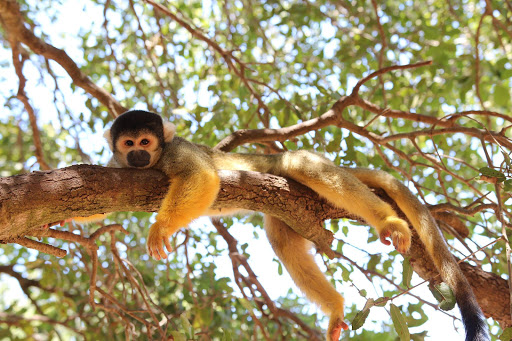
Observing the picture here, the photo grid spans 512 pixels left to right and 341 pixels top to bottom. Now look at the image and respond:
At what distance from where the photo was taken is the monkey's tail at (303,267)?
4.59 m

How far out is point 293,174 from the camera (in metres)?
4.38

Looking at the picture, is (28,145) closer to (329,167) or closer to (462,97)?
(329,167)

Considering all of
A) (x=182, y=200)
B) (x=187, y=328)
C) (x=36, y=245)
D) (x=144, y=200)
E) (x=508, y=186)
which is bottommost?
(x=187, y=328)

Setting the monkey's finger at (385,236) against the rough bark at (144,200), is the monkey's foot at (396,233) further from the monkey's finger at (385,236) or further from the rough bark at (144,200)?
the rough bark at (144,200)

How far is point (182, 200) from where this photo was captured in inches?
145

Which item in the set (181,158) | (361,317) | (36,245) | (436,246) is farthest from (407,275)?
(36,245)

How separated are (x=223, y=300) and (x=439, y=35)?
471 cm

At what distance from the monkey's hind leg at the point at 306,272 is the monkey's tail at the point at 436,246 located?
100cm

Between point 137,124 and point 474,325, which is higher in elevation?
point 137,124

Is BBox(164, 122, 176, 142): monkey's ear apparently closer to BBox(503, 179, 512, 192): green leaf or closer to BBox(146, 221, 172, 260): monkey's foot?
BBox(146, 221, 172, 260): monkey's foot

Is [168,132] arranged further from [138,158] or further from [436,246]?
[436,246]

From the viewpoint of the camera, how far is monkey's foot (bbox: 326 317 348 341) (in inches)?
171

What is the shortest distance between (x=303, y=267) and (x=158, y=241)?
6.07 feet

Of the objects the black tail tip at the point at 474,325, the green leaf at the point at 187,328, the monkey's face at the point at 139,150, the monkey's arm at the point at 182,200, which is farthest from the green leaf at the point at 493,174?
the monkey's face at the point at 139,150
